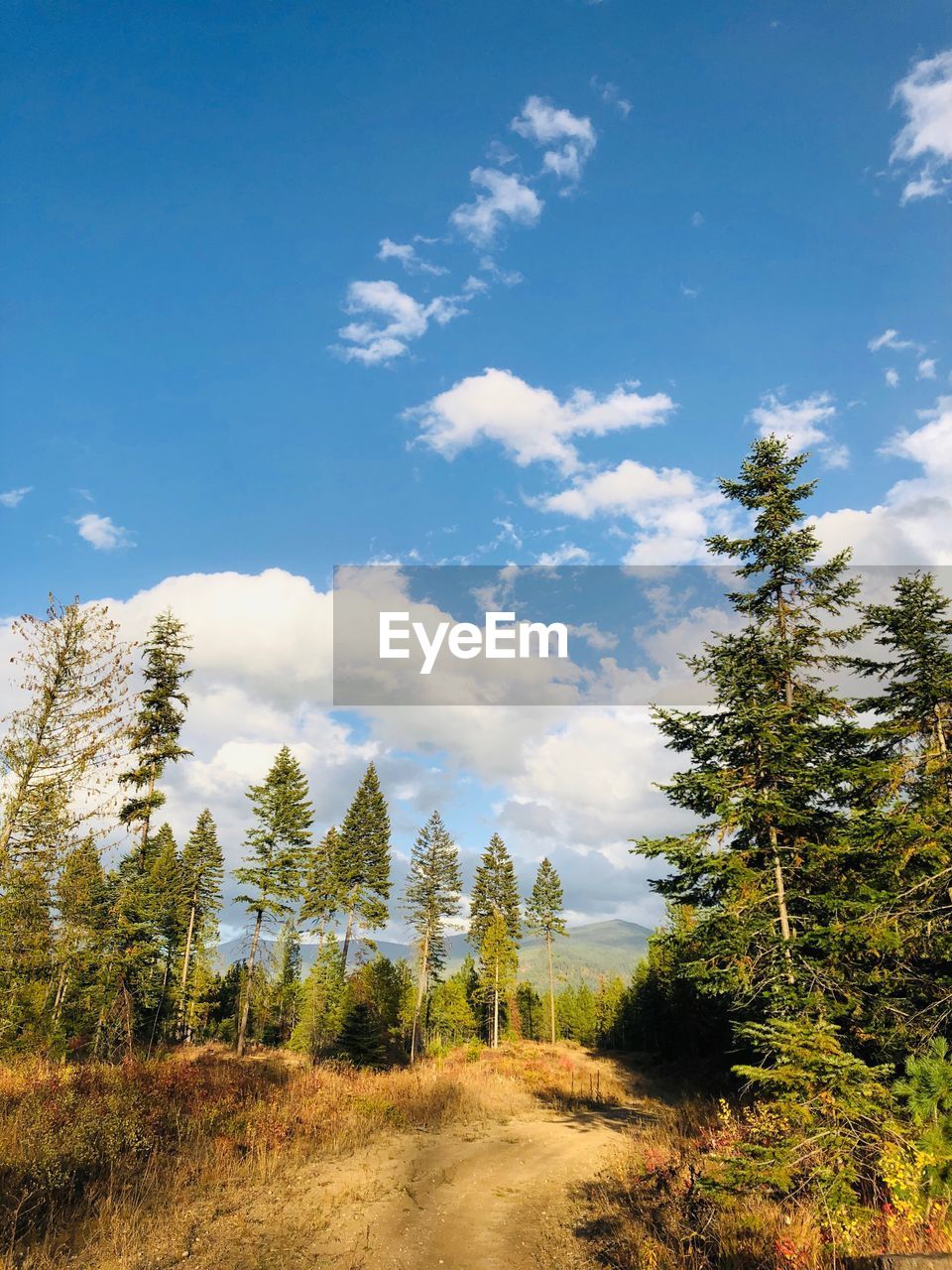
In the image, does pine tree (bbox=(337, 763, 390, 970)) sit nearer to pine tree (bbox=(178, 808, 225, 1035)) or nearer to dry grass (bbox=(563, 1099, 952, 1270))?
pine tree (bbox=(178, 808, 225, 1035))

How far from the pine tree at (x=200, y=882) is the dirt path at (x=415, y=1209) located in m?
31.2

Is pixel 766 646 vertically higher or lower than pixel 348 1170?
higher

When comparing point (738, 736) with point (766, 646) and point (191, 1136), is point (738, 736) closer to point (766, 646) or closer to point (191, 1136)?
point (766, 646)

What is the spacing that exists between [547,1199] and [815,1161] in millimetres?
5829

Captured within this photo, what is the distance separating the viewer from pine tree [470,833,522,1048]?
2079 inches

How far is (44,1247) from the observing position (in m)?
7.48

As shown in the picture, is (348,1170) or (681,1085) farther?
(681,1085)

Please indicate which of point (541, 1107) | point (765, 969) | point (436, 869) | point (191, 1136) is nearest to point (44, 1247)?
point (191, 1136)

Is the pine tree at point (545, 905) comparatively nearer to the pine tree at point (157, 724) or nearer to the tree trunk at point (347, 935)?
the tree trunk at point (347, 935)

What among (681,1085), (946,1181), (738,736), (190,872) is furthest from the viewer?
(190,872)

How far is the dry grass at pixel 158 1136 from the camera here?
8273 millimetres

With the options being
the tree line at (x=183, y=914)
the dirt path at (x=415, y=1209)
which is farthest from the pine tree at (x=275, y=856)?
the dirt path at (x=415, y=1209)

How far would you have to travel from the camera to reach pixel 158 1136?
11648 millimetres

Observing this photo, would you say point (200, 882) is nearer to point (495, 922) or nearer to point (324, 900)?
point (324, 900)
